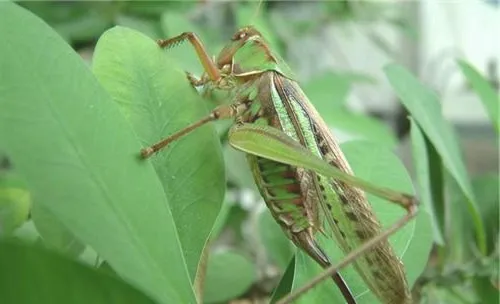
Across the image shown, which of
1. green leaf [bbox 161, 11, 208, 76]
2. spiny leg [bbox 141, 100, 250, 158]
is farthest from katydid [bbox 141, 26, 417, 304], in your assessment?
green leaf [bbox 161, 11, 208, 76]

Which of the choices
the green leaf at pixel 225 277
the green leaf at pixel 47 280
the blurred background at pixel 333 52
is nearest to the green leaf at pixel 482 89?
the blurred background at pixel 333 52

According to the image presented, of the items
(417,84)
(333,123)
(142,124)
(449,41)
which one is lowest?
(449,41)

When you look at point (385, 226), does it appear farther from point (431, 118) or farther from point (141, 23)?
point (141, 23)

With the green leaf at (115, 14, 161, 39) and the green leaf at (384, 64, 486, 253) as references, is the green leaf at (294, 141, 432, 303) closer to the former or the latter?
the green leaf at (384, 64, 486, 253)

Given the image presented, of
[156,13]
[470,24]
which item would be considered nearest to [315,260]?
[156,13]

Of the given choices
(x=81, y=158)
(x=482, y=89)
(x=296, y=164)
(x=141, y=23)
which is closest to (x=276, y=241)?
A: (x=296, y=164)

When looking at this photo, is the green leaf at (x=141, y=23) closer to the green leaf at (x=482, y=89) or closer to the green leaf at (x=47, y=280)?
the green leaf at (x=482, y=89)

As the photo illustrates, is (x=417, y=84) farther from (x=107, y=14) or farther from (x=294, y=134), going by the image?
(x=107, y=14)
